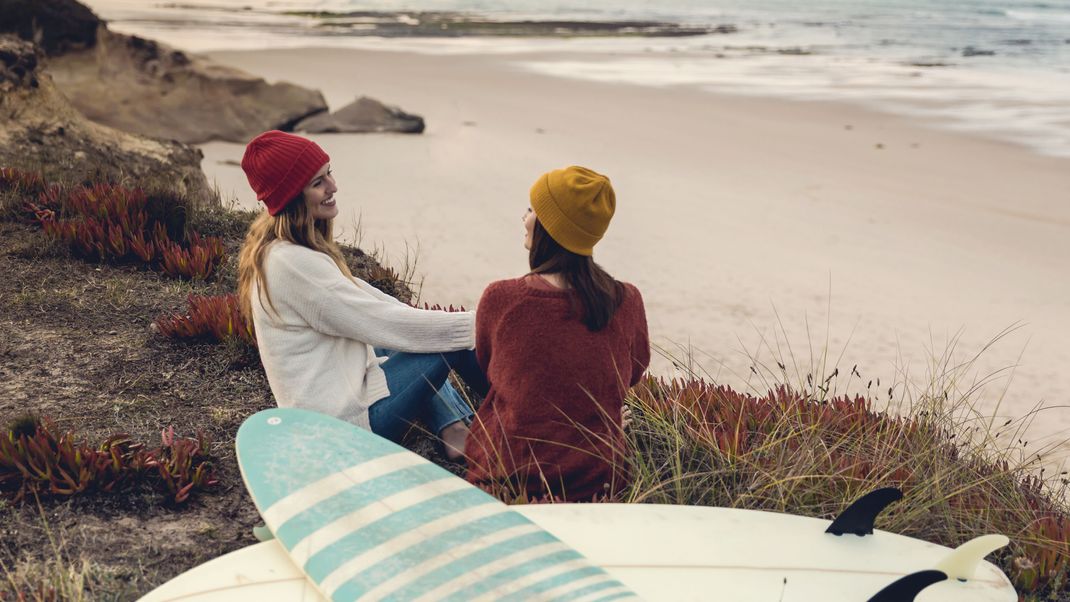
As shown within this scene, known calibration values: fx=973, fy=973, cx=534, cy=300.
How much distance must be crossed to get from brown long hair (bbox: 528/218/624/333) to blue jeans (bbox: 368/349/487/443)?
79 centimetres

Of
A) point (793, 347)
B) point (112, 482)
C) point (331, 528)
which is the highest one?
point (331, 528)

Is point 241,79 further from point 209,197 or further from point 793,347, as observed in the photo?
point 793,347

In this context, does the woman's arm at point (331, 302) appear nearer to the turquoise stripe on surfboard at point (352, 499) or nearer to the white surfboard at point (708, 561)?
the turquoise stripe on surfboard at point (352, 499)

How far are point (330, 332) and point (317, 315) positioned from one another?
0.31 ft

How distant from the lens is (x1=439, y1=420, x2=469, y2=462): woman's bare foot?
3.99 m

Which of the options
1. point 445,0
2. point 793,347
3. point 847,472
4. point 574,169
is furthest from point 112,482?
point 445,0

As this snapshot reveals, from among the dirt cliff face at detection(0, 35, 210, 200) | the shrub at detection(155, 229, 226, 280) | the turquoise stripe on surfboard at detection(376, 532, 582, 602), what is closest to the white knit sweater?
the turquoise stripe on surfboard at detection(376, 532, 582, 602)

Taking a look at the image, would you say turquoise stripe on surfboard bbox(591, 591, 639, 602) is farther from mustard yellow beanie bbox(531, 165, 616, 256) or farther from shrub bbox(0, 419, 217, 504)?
shrub bbox(0, 419, 217, 504)

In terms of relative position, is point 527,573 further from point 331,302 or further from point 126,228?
point 126,228

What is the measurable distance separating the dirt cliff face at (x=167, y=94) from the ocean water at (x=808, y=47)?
409 inches

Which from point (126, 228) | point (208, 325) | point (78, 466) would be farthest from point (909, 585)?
point (126, 228)

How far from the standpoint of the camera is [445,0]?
220 ft

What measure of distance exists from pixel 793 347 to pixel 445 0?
6430 centimetres

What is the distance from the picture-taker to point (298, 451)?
3.23m
